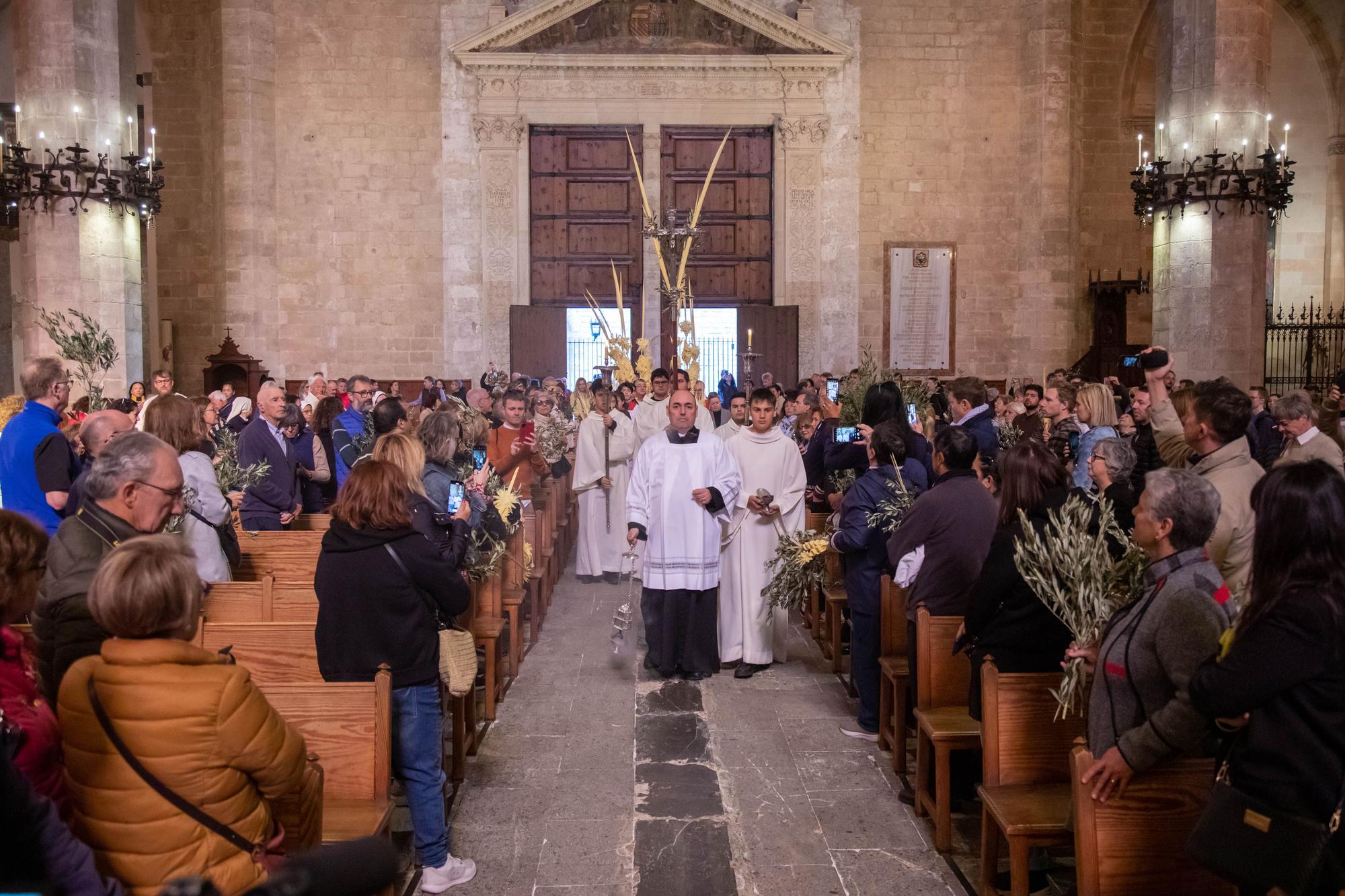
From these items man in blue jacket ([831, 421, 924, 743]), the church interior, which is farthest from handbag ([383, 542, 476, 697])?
the church interior

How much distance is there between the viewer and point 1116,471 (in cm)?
482

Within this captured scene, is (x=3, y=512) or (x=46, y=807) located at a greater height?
(x=3, y=512)

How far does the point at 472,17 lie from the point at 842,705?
14.6m

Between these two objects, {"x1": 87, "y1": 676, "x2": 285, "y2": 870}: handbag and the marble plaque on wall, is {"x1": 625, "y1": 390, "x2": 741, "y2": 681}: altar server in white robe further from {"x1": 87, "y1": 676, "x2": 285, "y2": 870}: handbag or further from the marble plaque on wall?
the marble plaque on wall

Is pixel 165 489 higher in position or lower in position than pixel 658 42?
lower

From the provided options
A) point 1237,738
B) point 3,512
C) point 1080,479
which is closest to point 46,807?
point 3,512

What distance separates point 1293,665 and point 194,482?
4.53 m

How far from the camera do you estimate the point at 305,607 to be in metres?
5.20

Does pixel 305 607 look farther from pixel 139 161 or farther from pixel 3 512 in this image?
pixel 139 161

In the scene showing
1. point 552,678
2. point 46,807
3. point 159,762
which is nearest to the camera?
point 46,807

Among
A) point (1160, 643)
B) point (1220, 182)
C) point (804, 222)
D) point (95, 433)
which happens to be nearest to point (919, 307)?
point (804, 222)

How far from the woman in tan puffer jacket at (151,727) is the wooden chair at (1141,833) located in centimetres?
227

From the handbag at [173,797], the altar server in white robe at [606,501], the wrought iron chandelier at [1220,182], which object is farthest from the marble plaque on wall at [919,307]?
the handbag at [173,797]

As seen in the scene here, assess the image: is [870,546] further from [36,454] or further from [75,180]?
[75,180]
